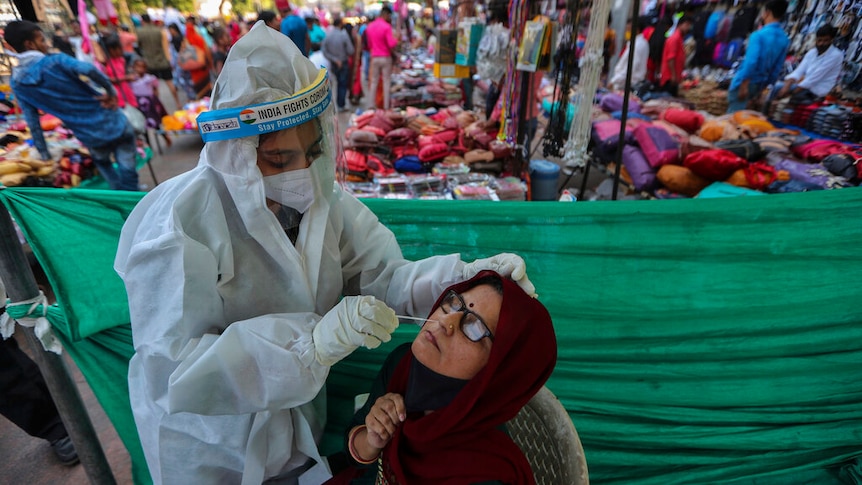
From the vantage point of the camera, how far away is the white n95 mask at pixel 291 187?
1285mm

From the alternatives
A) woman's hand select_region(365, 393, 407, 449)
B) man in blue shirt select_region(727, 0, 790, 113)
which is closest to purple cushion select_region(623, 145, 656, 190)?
man in blue shirt select_region(727, 0, 790, 113)

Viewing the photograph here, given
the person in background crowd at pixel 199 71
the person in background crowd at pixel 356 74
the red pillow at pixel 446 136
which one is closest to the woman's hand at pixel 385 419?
the red pillow at pixel 446 136

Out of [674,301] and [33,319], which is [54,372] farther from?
[674,301]

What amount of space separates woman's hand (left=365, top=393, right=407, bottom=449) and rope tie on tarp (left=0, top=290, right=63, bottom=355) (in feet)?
3.85

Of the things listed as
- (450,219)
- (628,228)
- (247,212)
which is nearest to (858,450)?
(628,228)

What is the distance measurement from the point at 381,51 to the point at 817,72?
6.88 metres

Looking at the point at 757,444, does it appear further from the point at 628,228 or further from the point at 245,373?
the point at 245,373

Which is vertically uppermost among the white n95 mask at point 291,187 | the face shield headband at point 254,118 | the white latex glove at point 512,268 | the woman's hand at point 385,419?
the face shield headband at point 254,118

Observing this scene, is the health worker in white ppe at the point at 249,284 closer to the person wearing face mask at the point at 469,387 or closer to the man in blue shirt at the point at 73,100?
the person wearing face mask at the point at 469,387

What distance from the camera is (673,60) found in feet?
27.6

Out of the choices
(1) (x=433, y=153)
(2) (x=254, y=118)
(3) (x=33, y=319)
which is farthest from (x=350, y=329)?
(1) (x=433, y=153)

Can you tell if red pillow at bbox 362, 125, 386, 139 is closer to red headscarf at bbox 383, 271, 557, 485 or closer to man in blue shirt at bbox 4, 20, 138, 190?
man in blue shirt at bbox 4, 20, 138, 190

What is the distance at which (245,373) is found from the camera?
1.13 metres

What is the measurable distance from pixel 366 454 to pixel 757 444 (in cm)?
188
